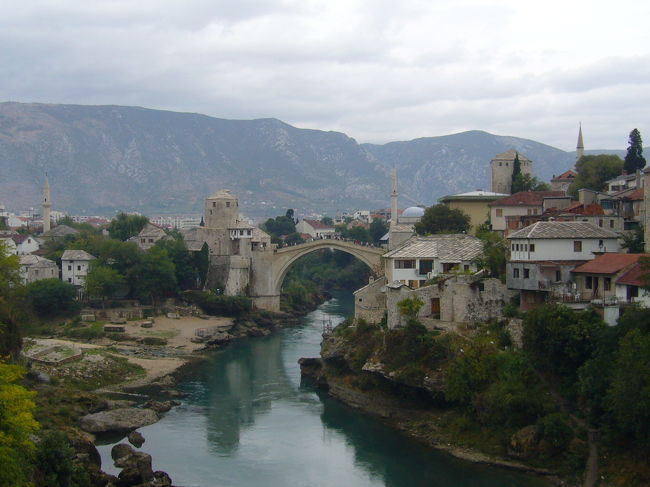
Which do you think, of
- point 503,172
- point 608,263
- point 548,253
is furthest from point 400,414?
point 503,172

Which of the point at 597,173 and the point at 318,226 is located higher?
the point at 318,226

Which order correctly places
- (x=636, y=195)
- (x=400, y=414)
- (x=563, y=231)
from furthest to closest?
(x=636, y=195) < (x=400, y=414) < (x=563, y=231)

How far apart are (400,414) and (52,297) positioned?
3105 centimetres

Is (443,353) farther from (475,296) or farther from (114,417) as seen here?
(114,417)

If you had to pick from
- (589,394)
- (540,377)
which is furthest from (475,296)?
(589,394)

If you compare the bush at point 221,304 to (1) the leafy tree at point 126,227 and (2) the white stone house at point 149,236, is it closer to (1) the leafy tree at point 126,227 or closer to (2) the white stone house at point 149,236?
(2) the white stone house at point 149,236

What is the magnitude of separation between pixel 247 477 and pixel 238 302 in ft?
115

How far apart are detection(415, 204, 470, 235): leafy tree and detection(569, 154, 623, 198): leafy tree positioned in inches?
252

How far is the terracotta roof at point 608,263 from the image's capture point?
31672 millimetres

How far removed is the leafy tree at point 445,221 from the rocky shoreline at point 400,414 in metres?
11.4

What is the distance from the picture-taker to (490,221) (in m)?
49.2

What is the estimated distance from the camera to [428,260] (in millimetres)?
40375

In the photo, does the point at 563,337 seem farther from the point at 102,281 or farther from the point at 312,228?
the point at 312,228

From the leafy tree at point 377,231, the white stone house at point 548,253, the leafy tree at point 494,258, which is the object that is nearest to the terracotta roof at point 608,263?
the white stone house at point 548,253
